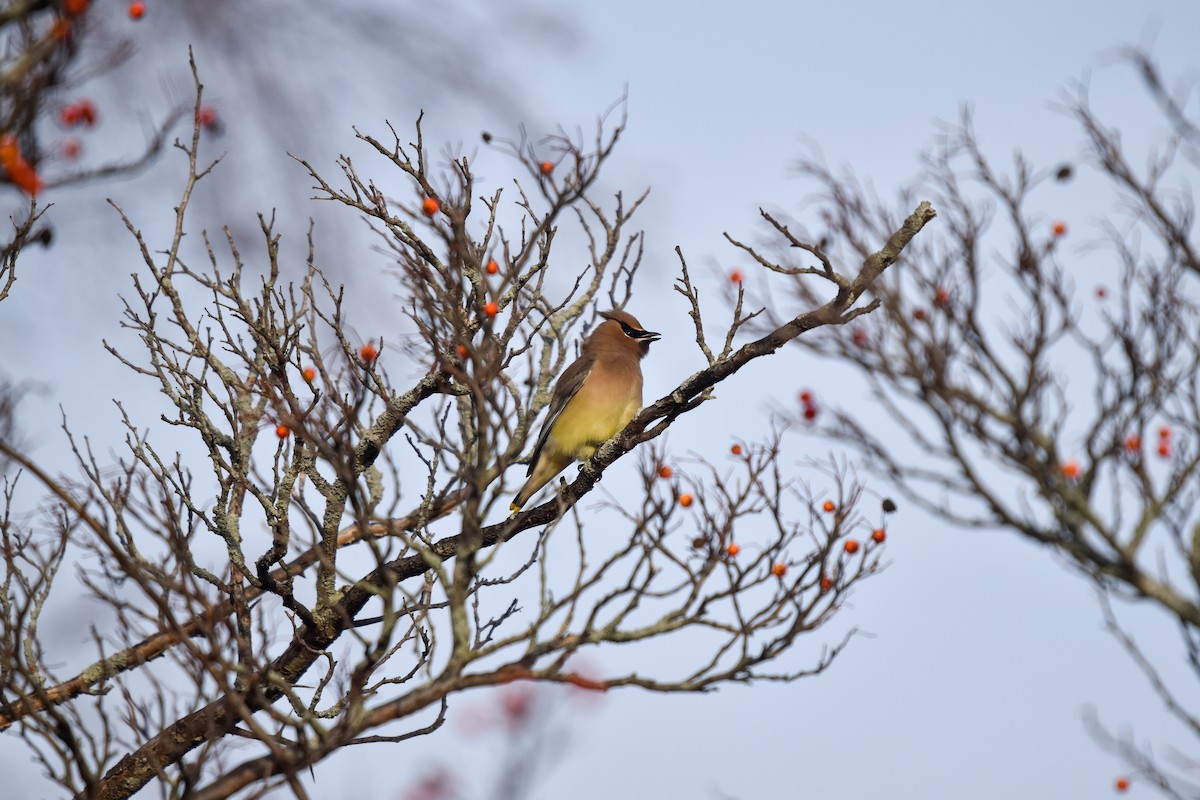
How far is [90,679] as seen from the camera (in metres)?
5.14

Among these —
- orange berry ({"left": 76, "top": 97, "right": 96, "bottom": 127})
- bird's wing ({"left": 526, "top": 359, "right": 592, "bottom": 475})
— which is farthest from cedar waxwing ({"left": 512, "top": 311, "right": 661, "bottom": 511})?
orange berry ({"left": 76, "top": 97, "right": 96, "bottom": 127})

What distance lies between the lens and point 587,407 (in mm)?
6633

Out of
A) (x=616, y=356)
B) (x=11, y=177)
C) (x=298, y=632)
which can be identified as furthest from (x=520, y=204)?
(x=11, y=177)

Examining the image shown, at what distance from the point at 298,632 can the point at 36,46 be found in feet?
10.0

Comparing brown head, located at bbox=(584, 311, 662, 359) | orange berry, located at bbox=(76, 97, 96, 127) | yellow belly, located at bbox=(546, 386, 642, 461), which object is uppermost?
brown head, located at bbox=(584, 311, 662, 359)

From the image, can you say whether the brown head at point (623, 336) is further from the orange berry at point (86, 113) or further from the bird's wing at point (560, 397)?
the orange berry at point (86, 113)

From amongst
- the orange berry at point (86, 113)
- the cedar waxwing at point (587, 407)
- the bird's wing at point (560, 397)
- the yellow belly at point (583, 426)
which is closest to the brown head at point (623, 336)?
the cedar waxwing at point (587, 407)

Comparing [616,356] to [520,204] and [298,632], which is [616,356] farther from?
[298,632]

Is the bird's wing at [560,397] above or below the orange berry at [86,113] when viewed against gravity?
above

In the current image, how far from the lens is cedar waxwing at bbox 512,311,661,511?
21.4 feet

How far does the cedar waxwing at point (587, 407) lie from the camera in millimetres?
6523

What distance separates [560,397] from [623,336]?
91cm

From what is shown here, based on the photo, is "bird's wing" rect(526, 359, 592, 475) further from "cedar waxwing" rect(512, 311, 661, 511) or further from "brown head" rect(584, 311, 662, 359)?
"brown head" rect(584, 311, 662, 359)

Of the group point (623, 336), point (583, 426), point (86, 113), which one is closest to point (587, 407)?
point (583, 426)
